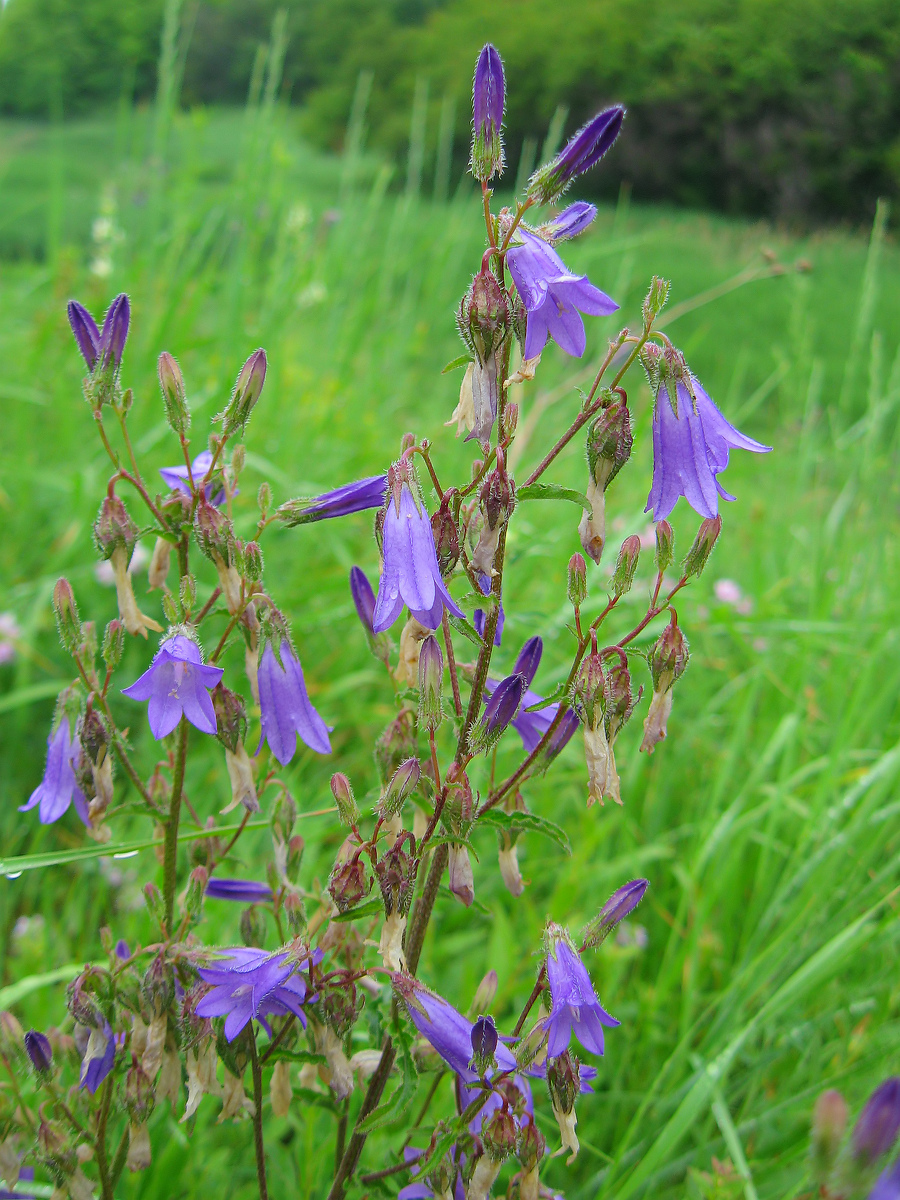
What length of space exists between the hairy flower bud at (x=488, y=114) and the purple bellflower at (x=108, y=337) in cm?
51

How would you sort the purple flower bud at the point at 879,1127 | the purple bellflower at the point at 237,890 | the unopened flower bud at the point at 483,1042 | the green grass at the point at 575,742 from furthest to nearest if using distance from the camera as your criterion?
the green grass at the point at 575,742, the purple bellflower at the point at 237,890, the unopened flower bud at the point at 483,1042, the purple flower bud at the point at 879,1127

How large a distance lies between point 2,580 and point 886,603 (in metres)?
3.31

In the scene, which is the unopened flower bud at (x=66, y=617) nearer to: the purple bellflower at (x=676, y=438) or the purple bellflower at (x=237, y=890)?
the purple bellflower at (x=237, y=890)

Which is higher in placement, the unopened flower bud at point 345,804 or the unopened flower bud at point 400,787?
the unopened flower bud at point 400,787

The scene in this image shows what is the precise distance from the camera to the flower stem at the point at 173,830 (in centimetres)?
128

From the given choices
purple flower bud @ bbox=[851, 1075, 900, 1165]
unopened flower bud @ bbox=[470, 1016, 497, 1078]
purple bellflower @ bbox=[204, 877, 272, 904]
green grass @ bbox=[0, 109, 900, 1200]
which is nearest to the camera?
purple flower bud @ bbox=[851, 1075, 900, 1165]

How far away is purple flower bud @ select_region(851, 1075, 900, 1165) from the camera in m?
0.68

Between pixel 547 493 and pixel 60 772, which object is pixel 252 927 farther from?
pixel 547 493

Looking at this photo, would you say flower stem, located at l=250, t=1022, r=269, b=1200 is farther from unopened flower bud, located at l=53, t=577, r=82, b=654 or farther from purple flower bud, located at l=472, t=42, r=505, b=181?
purple flower bud, located at l=472, t=42, r=505, b=181

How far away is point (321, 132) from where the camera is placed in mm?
19094

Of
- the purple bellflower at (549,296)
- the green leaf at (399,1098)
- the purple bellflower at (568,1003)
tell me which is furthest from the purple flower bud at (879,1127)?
the purple bellflower at (549,296)

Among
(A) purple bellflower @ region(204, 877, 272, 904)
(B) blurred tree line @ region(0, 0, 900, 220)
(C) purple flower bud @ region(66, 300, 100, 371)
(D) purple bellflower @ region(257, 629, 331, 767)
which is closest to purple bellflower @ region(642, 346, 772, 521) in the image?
(D) purple bellflower @ region(257, 629, 331, 767)

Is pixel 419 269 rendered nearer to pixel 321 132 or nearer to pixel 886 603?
pixel 886 603

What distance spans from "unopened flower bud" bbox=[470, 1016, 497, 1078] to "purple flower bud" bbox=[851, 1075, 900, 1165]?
0.46 meters
